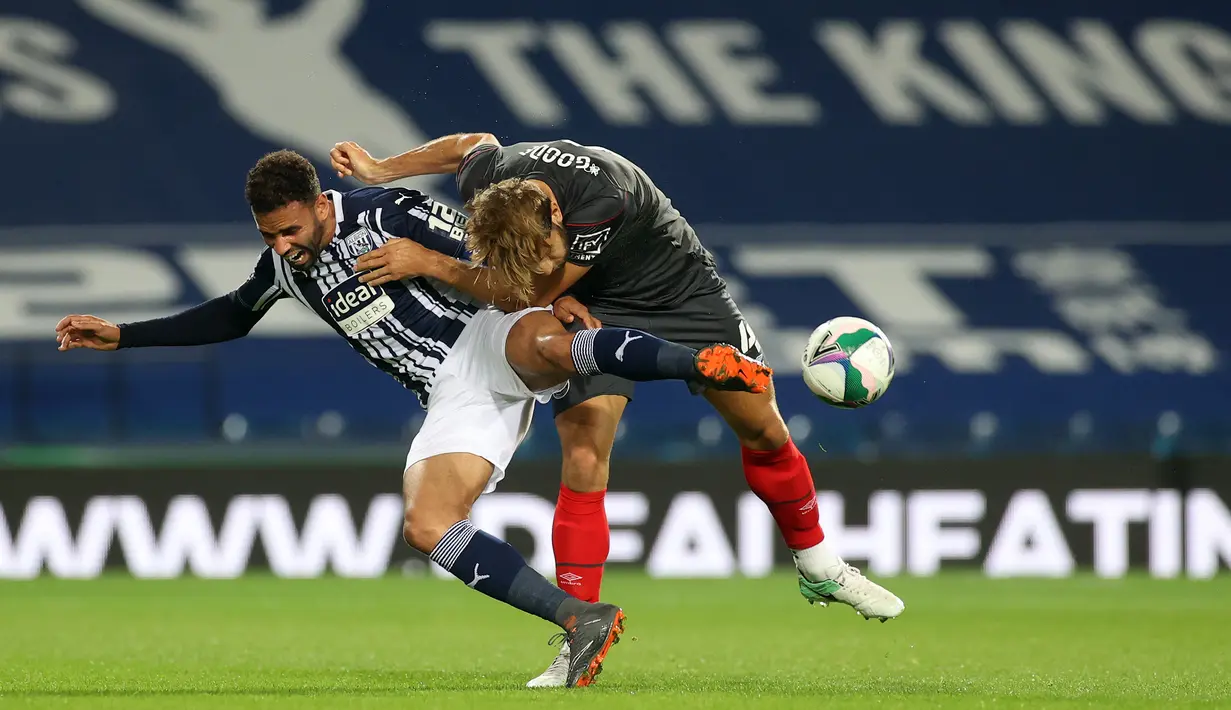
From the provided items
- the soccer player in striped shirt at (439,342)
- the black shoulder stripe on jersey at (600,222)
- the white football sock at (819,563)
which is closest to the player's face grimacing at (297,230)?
the soccer player in striped shirt at (439,342)

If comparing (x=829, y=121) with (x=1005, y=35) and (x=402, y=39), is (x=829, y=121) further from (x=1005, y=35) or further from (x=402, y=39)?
(x=402, y=39)

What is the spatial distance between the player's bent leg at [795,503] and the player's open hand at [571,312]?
0.62m

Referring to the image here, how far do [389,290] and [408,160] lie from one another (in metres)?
0.56

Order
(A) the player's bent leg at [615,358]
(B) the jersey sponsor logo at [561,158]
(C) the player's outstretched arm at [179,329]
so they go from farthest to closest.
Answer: (C) the player's outstretched arm at [179,329] → (B) the jersey sponsor logo at [561,158] → (A) the player's bent leg at [615,358]

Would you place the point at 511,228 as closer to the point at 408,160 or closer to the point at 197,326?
the point at 408,160

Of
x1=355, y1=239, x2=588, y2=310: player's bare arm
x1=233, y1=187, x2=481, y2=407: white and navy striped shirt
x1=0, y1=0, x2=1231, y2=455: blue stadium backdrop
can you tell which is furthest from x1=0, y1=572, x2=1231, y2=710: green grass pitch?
x1=0, y1=0, x2=1231, y2=455: blue stadium backdrop

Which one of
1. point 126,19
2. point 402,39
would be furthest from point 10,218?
point 402,39

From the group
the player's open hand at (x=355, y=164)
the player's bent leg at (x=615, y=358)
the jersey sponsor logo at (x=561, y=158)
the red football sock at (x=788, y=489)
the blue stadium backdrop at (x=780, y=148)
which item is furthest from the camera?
the blue stadium backdrop at (x=780, y=148)

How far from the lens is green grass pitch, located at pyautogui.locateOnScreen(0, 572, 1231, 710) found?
4.50m

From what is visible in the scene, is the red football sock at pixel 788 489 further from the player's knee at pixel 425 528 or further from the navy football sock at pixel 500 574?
the player's knee at pixel 425 528

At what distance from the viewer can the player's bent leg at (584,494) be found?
524 cm

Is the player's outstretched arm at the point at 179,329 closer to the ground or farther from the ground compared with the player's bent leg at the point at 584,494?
farther from the ground

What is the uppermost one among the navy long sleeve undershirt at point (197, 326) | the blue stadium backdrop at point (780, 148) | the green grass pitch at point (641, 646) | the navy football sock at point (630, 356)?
the blue stadium backdrop at point (780, 148)

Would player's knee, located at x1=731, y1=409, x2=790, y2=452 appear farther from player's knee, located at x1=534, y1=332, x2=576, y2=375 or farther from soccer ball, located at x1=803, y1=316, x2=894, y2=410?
player's knee, located at x1=534, y1=332, x2=576, y2=375
